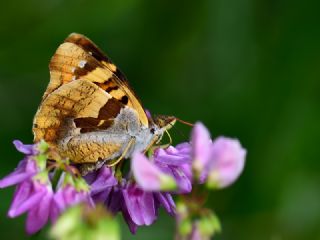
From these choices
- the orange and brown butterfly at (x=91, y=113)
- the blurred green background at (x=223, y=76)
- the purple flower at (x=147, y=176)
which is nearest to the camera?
the purple flower at (x=147, y=176)

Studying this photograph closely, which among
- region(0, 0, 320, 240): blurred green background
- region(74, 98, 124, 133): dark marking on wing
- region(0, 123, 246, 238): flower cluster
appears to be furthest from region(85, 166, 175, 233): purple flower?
region(0, 0, 320, 240): blurred green background

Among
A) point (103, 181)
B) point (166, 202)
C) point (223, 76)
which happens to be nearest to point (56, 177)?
point (103, 181)

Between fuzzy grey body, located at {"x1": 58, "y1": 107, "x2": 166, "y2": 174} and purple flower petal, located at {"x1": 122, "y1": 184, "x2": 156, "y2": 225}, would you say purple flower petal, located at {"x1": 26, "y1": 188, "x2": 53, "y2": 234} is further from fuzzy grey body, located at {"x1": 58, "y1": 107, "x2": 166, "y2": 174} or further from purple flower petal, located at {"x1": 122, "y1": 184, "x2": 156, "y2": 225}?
fuzzy grey body, located at {"x1": 58, "y1": 107, "x2": 166, "y2": 174}

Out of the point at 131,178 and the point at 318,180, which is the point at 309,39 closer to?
the point at 318,180

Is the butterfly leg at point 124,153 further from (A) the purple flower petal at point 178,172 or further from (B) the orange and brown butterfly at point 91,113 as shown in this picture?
(A) the purple flower petal at point 178,172

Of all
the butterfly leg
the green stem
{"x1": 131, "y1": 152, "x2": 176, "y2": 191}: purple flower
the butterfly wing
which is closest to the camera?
{"x1": 131, "y1": 152, "x2": 176, "y2": 191}: purple flower

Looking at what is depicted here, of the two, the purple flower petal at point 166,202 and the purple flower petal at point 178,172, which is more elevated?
the purple flower petal at point 178,172

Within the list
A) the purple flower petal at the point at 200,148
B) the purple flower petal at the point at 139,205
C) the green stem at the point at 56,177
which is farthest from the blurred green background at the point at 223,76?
the purple flower petal at the point at 200,148
